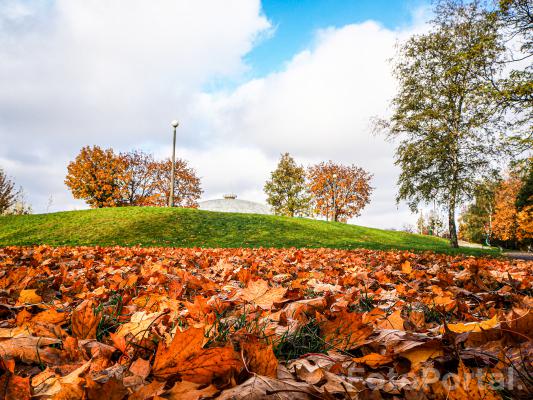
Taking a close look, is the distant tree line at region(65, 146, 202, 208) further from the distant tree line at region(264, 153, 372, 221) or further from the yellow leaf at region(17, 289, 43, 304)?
the yellow leaf at region(17, 289, 43, 304)

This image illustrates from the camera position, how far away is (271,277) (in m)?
2.97

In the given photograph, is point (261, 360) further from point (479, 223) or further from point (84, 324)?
point (479, 223)

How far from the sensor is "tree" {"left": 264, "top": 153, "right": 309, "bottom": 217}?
41.6m

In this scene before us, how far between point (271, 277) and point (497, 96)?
1066 cm

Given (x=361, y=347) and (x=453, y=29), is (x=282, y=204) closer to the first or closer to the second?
(x=453, y=29)

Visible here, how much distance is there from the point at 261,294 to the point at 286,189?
132 ft

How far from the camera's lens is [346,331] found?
1.33m

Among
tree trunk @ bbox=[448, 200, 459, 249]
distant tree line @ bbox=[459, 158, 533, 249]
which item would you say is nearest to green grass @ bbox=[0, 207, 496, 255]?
tree trunk @ bbox=[448, 200, 459, 249]

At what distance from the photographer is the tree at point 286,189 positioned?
41594 millimetres

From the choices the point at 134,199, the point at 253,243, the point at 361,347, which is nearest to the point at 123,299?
the point at 361,347

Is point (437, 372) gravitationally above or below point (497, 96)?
below

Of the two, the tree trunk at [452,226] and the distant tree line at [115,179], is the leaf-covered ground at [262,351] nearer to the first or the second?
the tree trunk at [452,226]

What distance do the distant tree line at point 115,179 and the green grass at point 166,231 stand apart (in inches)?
908

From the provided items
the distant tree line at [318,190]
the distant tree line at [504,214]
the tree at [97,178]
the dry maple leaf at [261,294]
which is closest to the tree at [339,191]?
the distant tree line at [318,190]
